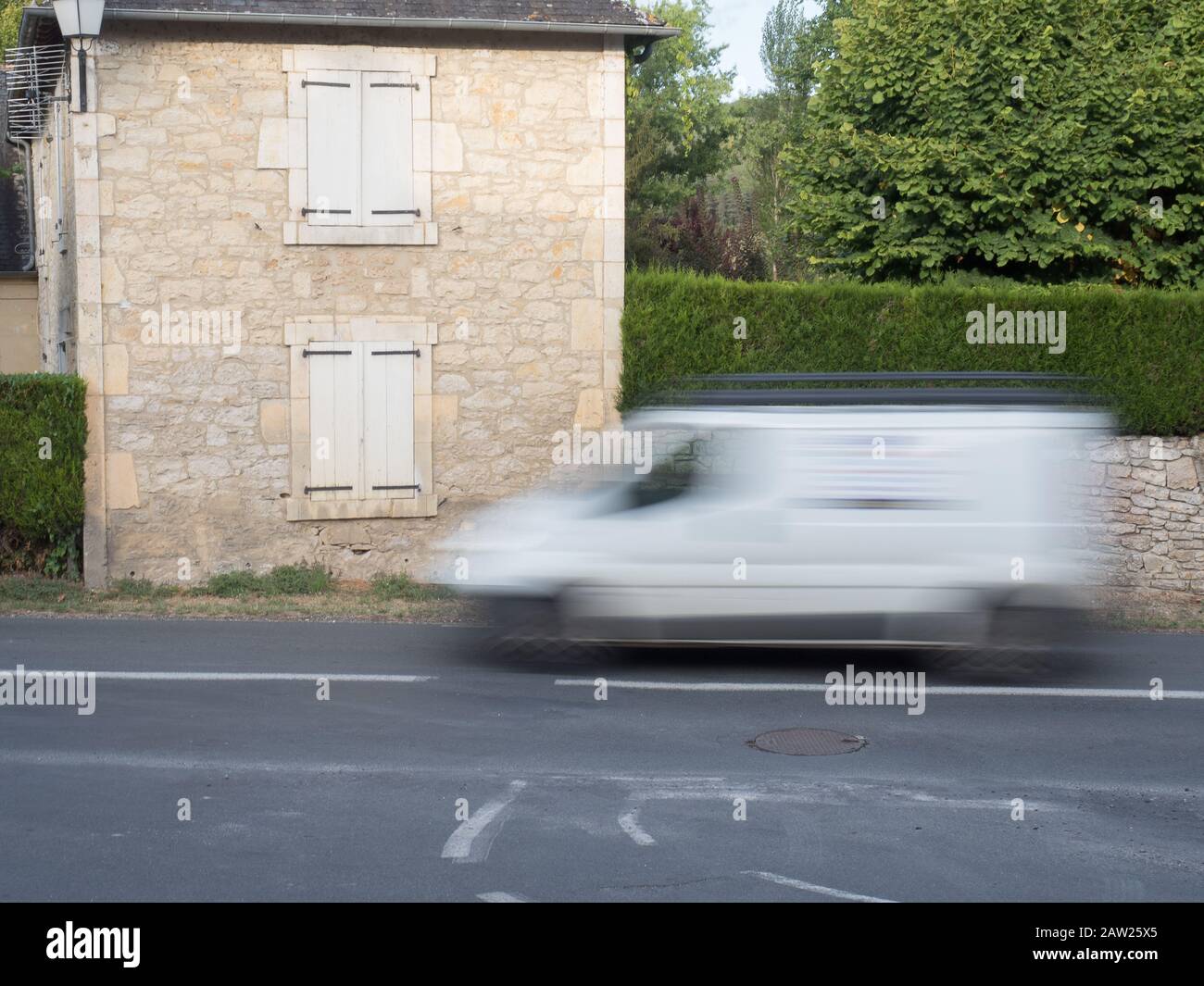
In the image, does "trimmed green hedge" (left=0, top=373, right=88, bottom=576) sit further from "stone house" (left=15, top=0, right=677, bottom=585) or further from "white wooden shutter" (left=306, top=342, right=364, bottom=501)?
"white wooden shutter" (left=306, top=342, right=364, bottom=501)

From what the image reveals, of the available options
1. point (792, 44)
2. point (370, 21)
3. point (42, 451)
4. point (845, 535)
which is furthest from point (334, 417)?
point (792, 44)

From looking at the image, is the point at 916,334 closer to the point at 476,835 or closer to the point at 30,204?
the point at 476,835

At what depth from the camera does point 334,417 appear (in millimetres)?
14664

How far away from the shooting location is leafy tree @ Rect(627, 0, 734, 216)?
113ft

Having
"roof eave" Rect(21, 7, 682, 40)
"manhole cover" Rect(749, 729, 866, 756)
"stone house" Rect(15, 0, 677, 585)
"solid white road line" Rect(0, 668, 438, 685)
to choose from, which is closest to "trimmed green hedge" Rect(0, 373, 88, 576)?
"stone house" Rect(15, 0, 677, 585)

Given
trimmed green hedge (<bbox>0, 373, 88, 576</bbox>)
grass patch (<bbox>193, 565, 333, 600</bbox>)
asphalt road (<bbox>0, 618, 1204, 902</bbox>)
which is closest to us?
asphalt road (<bbox>0, 618, 1204, 902</bbox>)

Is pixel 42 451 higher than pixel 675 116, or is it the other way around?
pixel 675 116

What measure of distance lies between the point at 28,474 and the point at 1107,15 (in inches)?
500

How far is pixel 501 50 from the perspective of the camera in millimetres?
14750

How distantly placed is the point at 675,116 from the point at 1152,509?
2835cm

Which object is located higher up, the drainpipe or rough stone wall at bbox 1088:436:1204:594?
the drainpipe

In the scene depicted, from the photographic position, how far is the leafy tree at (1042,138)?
15945mm

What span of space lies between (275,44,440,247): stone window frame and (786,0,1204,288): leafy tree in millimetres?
5496

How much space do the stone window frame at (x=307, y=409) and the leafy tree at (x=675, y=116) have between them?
62.0 ft
